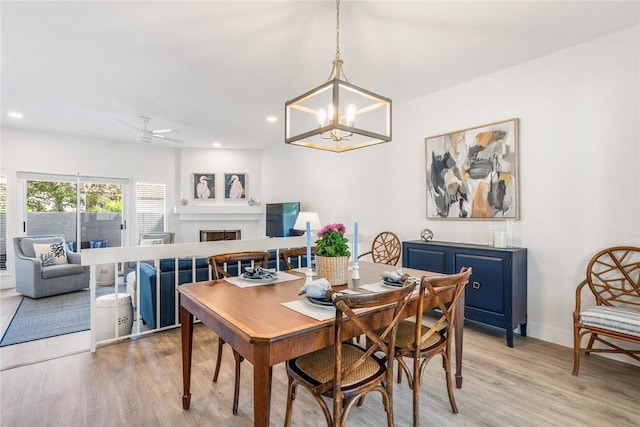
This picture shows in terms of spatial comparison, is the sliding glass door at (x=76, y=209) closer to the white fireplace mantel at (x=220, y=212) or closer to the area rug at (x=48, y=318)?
the white fireplace mantel at (x=220, y=212)

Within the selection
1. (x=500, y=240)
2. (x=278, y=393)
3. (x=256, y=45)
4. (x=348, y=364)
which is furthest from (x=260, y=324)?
(x=500, y=240)

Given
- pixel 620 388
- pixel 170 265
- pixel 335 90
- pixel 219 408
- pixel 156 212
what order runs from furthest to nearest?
pixel 156 212 < pixel 170 265 < pixel 620 388 < pixel 219 408 < pixel 335 90

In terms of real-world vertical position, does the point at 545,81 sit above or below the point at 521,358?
above

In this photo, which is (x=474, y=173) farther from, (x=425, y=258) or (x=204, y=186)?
(x=204, y=186)

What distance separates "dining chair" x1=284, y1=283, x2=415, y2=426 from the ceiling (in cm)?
204

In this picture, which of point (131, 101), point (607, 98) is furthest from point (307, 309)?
point (131, 101)

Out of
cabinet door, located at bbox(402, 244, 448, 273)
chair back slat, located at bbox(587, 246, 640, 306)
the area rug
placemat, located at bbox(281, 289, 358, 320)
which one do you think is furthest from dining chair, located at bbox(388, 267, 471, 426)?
the area rug

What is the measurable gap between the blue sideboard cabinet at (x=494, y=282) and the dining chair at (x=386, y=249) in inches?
35.8

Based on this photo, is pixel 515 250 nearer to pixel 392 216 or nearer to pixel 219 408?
pixel 392 216

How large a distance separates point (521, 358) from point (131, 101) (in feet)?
16.7

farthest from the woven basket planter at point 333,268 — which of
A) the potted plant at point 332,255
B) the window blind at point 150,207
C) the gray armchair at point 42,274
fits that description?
the window blind at point 150,207

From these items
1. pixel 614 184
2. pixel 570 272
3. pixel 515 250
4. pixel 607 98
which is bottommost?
pixel 570 272

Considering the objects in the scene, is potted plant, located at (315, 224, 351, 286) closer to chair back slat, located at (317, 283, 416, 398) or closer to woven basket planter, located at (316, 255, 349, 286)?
woven basket planter, located at (316, 255, 349, 286)

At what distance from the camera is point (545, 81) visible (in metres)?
3.00
